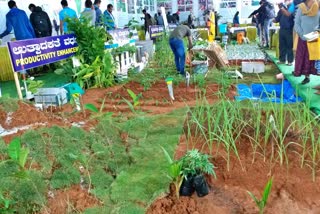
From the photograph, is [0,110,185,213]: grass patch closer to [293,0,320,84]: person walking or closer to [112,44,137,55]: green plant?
[293,0,320,84]: person walking

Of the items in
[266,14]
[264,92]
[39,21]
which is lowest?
[264,92]

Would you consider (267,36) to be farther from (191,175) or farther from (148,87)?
(191,175)

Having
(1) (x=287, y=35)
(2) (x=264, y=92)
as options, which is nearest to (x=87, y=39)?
(2) (x=264, y=92)

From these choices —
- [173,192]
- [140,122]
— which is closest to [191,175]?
[173,192]

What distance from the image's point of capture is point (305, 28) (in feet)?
15.2

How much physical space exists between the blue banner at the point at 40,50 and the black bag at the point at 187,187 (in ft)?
9.27

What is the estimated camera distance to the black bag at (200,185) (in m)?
2.03

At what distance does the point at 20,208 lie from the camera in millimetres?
1936

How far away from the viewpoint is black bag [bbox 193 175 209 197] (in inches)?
80.0

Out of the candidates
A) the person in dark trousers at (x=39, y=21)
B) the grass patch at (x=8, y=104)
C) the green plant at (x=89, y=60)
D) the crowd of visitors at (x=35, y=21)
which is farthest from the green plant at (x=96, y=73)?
the person in dark trousers at (x=39, y=21)

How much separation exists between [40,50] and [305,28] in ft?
12.2

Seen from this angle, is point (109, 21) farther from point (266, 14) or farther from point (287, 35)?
point (266, 14)

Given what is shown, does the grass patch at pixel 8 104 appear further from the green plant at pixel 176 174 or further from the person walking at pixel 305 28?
the person walking at pixel 305 28

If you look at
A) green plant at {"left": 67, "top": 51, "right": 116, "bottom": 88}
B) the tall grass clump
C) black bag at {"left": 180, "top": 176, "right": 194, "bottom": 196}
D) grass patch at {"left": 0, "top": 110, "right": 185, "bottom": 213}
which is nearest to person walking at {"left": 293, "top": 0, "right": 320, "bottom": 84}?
the tall grass clump
